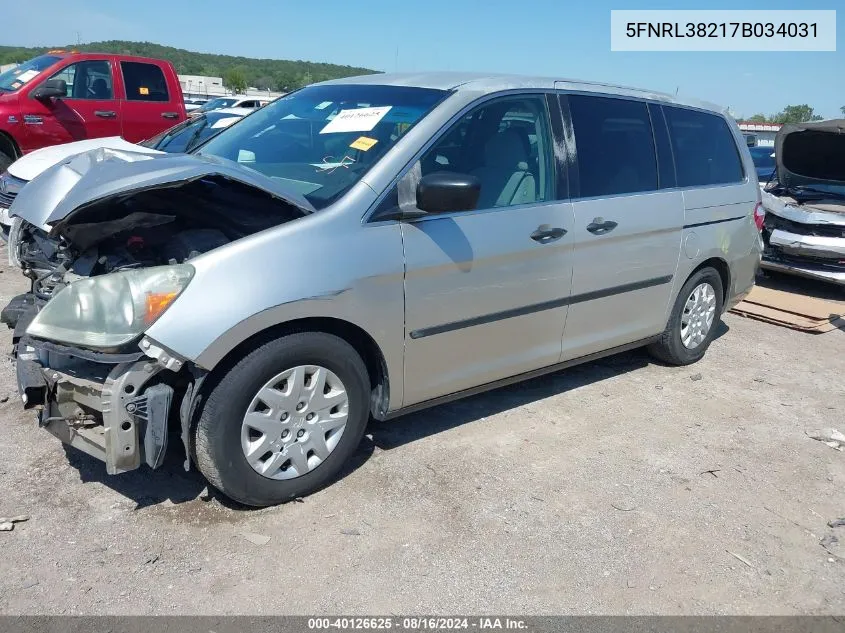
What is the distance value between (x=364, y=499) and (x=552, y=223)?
1.71m

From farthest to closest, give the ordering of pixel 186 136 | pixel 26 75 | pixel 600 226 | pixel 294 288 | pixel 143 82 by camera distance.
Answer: pixel 143 82
pixel 26 75
pixel 186 136
pixel 600 226
pixel 294 288

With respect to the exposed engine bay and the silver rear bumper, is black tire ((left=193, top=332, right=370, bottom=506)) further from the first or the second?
the silver rear bumper

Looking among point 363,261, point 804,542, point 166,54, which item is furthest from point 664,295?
point 166,54

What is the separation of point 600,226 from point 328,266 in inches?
69.8

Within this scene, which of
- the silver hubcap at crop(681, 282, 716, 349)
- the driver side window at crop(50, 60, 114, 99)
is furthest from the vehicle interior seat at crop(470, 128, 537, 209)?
the driver side window at crop(50, 60, 114, 99)

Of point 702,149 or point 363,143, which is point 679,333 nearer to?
point 702,149

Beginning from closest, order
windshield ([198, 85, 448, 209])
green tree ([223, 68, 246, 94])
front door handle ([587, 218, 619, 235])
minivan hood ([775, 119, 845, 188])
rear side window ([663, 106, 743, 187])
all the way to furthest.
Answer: windshield ([198, 85, 448, 209])
front door handle ([587, 218, 619, 235])
rear side window ([663, 106, 743, 187])
minivan hood ([775, 119, 845, 188])
green tree ([223, 68, 246, 94])

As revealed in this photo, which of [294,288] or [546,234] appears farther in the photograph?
[546,234]

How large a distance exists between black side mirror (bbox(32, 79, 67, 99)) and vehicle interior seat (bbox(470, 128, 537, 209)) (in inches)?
296

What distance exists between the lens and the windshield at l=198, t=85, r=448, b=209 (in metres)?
3.38

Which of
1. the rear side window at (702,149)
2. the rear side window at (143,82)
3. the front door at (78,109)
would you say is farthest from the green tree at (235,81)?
the rear side window at (702,149)

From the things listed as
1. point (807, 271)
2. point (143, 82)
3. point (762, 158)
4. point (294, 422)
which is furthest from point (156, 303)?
point (762, 158)

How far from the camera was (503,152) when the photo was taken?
148 inches

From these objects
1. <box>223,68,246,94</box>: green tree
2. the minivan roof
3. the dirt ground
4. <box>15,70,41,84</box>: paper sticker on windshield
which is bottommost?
the dirt ground
